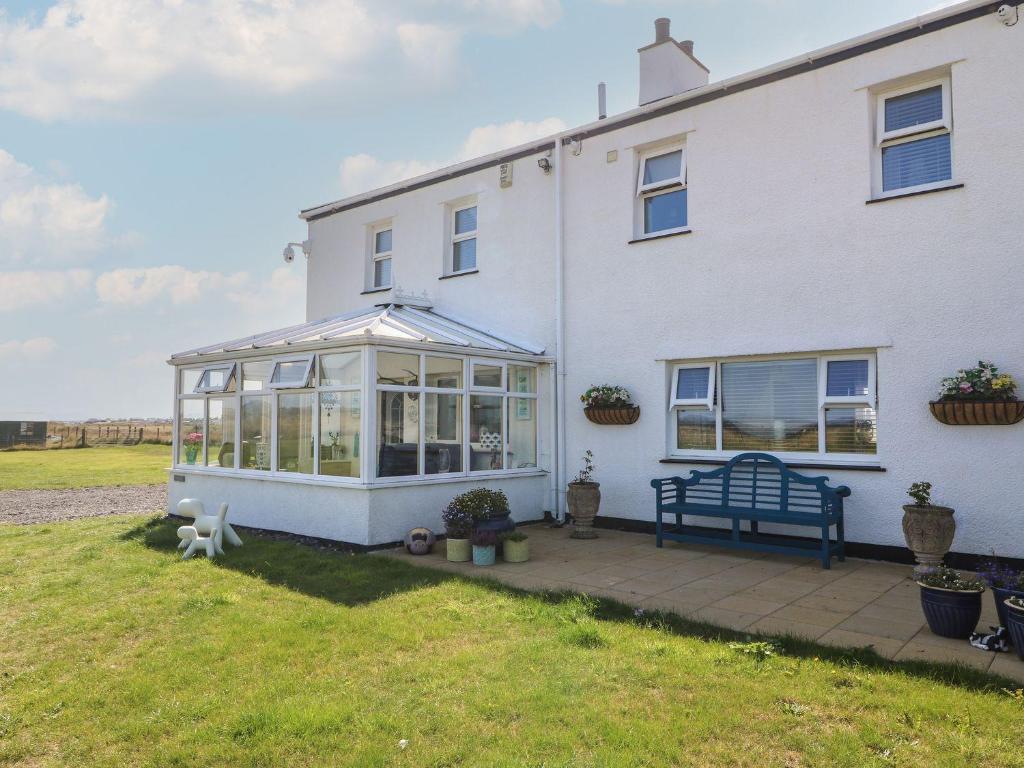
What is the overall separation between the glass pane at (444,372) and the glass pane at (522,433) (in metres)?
1.06


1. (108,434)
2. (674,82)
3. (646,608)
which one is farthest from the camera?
(108,434)

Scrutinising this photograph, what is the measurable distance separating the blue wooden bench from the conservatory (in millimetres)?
2409

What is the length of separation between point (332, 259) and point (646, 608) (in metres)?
10.0

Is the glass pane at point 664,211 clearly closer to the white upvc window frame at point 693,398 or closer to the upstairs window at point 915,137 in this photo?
the white upvc window frame at point 693,398

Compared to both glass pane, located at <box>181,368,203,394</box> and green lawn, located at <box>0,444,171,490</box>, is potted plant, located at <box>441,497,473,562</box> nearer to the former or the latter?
glass pane, located at <box>181,368,203,394</box>

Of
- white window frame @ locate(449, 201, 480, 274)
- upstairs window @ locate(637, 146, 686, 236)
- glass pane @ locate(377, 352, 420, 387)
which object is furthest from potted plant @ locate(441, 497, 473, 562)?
white window frame @ locate(449, 201, 480, 274)

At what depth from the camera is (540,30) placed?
9.09 m

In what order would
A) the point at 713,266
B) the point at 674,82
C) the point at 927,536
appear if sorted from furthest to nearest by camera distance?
the point at 674,82 → the point at 713,266 → the point at 927,536

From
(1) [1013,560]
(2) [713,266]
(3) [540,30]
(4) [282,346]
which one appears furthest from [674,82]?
(1) [1013,560]

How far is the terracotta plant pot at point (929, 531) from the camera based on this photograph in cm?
632

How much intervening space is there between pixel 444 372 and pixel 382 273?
14.7ft

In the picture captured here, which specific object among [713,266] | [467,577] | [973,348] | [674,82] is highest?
[674,82]

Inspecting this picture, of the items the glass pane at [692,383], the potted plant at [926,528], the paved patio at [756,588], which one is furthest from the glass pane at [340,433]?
the potted plant at [926,528]

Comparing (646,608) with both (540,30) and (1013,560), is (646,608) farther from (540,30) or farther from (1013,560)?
(540,30)
